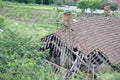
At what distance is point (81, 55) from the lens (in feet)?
62.0

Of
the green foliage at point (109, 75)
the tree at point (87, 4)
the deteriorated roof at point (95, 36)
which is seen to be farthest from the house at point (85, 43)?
the tree at point (87, 4)

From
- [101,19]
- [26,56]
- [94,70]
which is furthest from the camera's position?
[101,19]

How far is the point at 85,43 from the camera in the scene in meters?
19.0

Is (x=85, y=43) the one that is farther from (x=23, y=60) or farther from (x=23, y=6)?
(x=23, y=6)

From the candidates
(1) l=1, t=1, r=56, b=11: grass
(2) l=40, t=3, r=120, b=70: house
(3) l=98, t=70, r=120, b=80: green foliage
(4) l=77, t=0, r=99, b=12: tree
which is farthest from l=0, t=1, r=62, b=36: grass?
(3) l=98, t=70, r=120, b=80: green foliage

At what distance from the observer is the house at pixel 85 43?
19.0 meters

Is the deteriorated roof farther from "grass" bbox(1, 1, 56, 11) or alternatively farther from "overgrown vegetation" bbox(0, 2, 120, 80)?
"grass" bbox(1, 1, 56, 11)

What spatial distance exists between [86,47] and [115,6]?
32.5 m

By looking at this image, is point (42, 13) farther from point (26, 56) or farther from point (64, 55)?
point (26, 56)

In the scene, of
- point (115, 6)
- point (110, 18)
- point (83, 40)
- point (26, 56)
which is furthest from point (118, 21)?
point (115, 6)

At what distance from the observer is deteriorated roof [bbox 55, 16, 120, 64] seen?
19.4 metres

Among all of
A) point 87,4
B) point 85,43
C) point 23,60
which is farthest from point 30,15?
point 23,60

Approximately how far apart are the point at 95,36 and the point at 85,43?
1.88 metres

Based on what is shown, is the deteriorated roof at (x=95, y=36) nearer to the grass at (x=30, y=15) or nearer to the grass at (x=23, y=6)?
the grass at (x=30, y=15)
